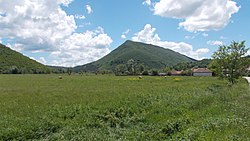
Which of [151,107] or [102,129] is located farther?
[151,107]

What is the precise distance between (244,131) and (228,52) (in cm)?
3241

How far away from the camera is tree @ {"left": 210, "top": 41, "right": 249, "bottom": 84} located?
39156 mm

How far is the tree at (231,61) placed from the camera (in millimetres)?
39156

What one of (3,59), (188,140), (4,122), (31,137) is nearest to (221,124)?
(188,140)

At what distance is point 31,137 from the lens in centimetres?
1200

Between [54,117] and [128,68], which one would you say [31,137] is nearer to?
[54,117]

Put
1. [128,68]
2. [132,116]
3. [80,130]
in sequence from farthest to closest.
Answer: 1. [128,68]
2. [132,116]
3. [80,130]

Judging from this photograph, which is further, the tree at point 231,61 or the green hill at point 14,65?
the green hill at point 14,65

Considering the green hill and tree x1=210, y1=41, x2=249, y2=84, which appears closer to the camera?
tree x1=210, y1=41, x2=249, y2=84

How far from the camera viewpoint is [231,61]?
39.4 m

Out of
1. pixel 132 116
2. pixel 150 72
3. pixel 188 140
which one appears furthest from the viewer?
pixel 150 72

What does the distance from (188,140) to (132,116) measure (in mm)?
6750

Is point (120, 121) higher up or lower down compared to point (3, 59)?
lower down

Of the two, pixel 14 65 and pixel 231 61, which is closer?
pixel 231 61
